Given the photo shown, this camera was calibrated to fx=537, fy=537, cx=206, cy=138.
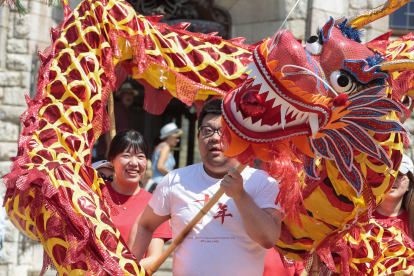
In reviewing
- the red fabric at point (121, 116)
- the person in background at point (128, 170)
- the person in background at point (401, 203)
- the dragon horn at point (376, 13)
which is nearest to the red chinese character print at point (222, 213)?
the person in background at point (128, 170)

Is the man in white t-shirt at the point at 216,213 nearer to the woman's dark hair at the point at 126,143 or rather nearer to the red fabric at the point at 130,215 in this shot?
the red fabric at the point at 130,215

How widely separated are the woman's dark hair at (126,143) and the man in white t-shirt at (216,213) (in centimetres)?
81

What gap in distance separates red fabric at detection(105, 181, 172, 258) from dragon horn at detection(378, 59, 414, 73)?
1506 mm

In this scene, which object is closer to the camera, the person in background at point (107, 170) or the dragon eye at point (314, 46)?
the dragon eye at point (314, 46)

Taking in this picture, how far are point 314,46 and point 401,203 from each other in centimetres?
198

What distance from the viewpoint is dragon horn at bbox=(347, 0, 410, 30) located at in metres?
2.44

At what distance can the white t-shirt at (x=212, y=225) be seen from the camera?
2.42 meters

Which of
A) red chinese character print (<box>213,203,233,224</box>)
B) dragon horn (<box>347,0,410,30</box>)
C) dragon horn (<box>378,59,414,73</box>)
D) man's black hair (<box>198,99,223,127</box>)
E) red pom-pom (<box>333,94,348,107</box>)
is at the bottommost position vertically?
red chinese character print (<box>213,203,233,224</box>)

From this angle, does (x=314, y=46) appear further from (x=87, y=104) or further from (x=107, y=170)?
(x=107, y=170)

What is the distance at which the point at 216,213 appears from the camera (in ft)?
8.16

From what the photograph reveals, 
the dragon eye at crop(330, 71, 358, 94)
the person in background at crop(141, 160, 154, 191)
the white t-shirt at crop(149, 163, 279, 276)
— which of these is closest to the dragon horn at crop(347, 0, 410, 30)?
the dragon eye at crop(330, 71, 358, 94)

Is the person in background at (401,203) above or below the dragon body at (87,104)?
below

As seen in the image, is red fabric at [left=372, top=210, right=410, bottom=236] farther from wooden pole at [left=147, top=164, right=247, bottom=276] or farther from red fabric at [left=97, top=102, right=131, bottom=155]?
red fabric at [left=97, top=102, right=131, bottom=155]

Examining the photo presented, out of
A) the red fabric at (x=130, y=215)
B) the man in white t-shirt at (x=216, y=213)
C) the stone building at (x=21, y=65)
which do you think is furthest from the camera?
the stone building at (x=21, y=65)
